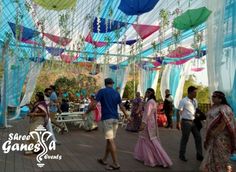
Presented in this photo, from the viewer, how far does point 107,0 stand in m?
7.59

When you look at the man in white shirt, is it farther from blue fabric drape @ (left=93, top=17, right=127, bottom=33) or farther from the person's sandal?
blue fabric drape @ (left=93, top=17, right=127, bottom=33)

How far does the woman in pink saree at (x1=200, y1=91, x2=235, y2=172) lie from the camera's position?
13.5 feet

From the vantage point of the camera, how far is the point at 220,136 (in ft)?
13.7

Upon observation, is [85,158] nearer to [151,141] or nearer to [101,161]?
[101,161]

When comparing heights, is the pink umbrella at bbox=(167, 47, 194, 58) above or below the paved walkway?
above

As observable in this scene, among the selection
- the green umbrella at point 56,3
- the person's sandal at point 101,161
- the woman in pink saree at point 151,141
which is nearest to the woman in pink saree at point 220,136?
the woman in pink saree at point 151,141

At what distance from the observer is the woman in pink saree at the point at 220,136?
13.5 feet

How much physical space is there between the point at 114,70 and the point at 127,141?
8587mm

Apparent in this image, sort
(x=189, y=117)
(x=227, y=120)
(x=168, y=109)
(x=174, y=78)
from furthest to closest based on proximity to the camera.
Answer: (x=174, y=78), (x=168, y=109), (x=189, y=117), (x=227, y=120)

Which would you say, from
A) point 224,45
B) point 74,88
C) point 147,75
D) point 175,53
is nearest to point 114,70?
point 147,75

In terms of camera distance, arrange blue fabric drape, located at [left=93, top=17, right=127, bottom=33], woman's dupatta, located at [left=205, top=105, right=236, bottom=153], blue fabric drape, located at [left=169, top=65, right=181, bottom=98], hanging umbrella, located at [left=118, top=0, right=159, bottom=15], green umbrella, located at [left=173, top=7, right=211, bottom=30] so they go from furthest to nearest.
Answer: blue fabric drape, located at [left=169, top=65, right=181, bottom=98]
blue fabric drape, located at [left=93, top=17, right=127, bottom=33]
green umbrella, located at [left=173, top=7, right=211, bottom=30]
hanging umbrella, located at [left=118, top=0, right=159, bottom=15]
woman's dupatta, located at [left=205, top=105, right=236, bottom=153]

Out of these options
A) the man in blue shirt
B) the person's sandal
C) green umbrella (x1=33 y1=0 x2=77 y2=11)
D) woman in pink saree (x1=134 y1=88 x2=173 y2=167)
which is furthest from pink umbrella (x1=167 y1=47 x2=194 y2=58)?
the person's sandal

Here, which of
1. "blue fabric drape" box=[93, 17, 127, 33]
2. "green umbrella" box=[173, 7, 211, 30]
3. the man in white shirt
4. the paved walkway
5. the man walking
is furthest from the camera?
the man walking

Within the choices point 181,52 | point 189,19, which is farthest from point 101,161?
point 181,52
